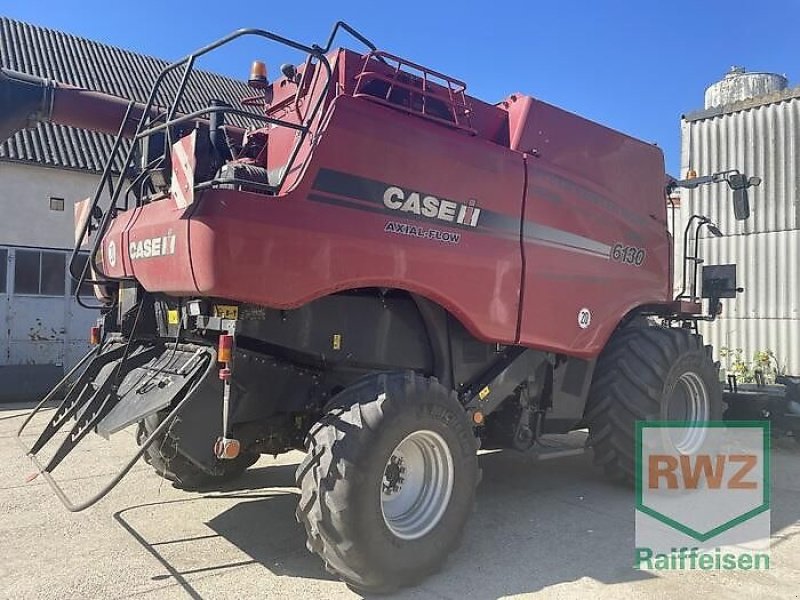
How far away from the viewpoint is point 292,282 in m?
3.88

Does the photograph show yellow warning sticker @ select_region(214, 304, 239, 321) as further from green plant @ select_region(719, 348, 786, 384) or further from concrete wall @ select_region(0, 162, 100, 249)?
concrete wall @ select_region(0, 162, 100, 249)

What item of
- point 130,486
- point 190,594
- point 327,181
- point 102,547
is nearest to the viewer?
point 190,594

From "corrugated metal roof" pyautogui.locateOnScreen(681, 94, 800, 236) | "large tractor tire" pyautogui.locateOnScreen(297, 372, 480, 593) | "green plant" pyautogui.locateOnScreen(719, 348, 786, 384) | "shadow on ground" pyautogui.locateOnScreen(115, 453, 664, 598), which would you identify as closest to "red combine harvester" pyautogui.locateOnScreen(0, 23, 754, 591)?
"large tractor tire" pyautogui.locateOnScreen(297, 372, 480, 593)

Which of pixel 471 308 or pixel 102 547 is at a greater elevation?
pixel 471 308

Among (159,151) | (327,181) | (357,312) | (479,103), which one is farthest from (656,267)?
(159,151)

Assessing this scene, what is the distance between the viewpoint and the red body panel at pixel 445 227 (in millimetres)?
3801

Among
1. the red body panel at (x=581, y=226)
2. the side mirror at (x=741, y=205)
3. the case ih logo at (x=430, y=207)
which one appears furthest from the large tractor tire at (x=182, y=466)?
the side mirror at (x=741, y=205)

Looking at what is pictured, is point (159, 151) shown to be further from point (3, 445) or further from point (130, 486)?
point (3, 445)

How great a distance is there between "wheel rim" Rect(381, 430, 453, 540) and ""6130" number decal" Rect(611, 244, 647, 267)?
2.59 meters

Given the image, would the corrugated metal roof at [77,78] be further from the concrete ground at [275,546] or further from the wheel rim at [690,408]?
the wheel rim at [690,408]

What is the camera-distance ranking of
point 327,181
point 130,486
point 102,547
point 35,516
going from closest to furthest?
point 327,181
point 102,547
point 35,516
point 130,486

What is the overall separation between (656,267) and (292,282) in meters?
4.00

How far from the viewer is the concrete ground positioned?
393cm

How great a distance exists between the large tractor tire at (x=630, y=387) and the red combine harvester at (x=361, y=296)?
2 cm
